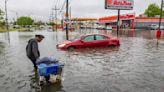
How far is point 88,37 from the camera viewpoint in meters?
15.8

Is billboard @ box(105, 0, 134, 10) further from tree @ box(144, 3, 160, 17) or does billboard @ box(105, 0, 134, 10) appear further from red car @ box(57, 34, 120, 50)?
tree @ box(144, 3, 160, 17)

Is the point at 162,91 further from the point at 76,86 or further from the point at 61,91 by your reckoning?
the point at 61,91

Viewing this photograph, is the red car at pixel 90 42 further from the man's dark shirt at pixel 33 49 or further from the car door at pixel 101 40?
the man's dark shirt at pixel 33 49

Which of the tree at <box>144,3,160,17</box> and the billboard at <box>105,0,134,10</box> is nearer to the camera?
the billboard at <box>105,0,134,10</box>

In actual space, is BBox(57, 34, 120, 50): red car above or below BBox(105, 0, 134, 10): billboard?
below

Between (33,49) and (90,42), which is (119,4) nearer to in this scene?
(90,42)

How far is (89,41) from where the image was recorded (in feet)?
52.0

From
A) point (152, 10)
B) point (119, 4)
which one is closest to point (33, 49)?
point (119, 4)

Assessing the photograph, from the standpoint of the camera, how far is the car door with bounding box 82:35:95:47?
1570cm

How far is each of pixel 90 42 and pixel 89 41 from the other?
0.12 metres

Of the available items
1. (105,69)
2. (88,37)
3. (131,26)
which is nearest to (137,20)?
(131,26)

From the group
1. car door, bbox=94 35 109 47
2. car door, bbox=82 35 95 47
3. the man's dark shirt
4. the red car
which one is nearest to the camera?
the man's dark shirt

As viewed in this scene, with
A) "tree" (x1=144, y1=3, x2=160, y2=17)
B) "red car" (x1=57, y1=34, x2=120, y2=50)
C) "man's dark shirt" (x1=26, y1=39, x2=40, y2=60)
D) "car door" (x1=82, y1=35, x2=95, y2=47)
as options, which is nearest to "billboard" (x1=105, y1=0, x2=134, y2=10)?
"red car" (x1=57, y1=34, x2=120, y2=50)

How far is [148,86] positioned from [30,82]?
4060 millimetres
